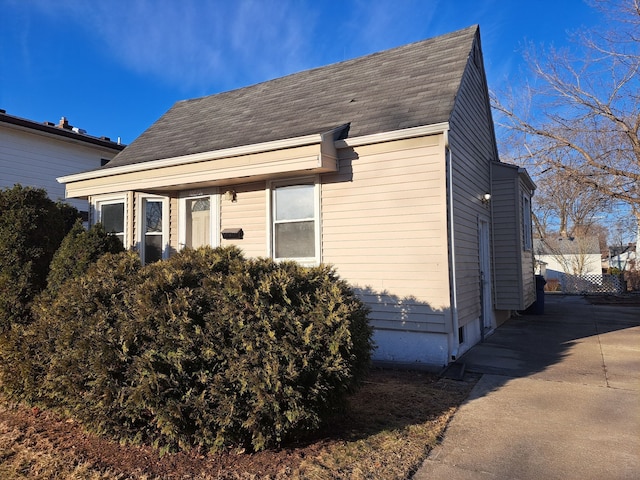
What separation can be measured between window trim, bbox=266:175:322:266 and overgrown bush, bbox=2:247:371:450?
3.07 m

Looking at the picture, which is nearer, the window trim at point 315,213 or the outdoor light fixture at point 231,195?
the window trim at point 315,213

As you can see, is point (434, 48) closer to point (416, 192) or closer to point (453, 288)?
point (416, 192)

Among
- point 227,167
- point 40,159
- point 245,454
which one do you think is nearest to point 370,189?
point 227,167

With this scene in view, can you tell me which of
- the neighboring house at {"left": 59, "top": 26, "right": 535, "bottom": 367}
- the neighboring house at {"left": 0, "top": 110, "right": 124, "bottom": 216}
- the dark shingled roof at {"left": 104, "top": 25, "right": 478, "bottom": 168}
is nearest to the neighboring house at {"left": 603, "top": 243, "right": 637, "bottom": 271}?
the neighboring house at {"left": 59, "top": 26, "right": 535, "bottom": 367}

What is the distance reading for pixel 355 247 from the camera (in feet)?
21.4

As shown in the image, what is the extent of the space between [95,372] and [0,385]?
2.04 metres

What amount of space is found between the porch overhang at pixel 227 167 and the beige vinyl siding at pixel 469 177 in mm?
1900

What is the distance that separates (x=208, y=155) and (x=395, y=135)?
3.01m

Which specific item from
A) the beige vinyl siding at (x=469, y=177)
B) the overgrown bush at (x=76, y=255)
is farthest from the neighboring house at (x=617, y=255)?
the overgrown bush at (x=76, y=255)

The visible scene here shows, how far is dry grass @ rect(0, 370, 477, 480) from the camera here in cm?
301

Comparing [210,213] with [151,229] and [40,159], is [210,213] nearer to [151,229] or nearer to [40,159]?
[151,229]

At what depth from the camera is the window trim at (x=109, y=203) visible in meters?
8.86

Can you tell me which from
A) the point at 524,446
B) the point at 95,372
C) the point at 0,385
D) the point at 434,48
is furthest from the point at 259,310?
the point at 434,48

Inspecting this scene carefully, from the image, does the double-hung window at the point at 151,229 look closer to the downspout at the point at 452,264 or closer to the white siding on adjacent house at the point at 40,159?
the downspout at the point at 452,264
